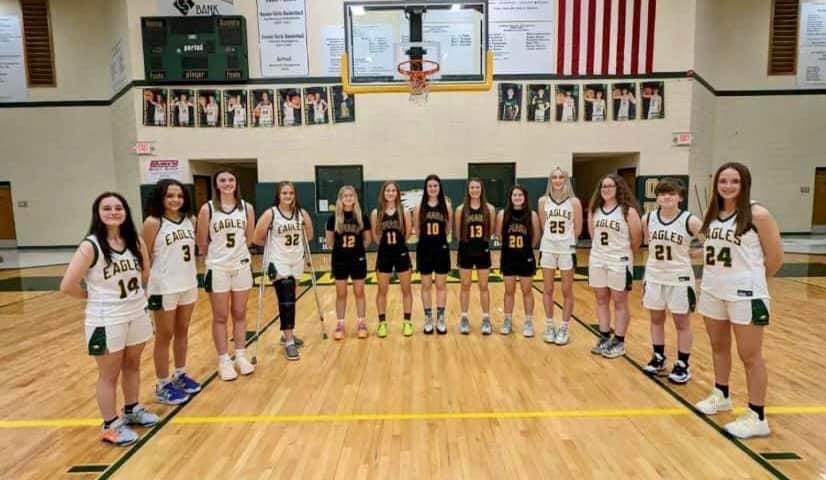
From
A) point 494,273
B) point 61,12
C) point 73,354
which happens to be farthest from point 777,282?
point 61,12

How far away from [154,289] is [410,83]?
5613 millimetres

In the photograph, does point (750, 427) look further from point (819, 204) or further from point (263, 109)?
point (819, 204)

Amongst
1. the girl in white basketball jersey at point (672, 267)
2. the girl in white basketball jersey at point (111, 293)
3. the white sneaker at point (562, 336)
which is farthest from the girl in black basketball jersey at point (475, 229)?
the girl in white basketball jersey at point (111, 293)

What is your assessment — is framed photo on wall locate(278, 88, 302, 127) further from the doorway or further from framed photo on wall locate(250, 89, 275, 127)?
the doorway

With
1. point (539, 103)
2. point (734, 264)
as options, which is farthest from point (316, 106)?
point (734, 264)

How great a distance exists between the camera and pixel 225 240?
398 centimetres

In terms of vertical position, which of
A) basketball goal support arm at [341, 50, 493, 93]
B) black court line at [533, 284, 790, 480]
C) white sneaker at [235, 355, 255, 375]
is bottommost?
black court line at [533, 284, 790, 480]

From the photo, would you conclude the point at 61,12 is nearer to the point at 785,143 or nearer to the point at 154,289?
the point at 154,289

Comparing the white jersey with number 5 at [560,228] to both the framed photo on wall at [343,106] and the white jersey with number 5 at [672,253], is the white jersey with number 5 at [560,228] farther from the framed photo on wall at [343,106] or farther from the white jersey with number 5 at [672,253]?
the framed photo on wall at [343,106]

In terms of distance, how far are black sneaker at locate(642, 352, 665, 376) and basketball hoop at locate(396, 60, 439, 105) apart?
5.53 m

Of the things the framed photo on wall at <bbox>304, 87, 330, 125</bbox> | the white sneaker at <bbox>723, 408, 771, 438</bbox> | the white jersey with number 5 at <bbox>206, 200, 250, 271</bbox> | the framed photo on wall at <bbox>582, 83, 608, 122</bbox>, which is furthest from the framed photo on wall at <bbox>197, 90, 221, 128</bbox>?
the white sneaker at <bbox>723, 408, 771, 438</bbox>

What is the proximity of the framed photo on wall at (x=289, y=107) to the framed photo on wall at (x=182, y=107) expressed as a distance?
2100mm

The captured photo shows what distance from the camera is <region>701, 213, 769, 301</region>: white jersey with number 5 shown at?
9.49 ft

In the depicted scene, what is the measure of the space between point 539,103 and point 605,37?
207cm
